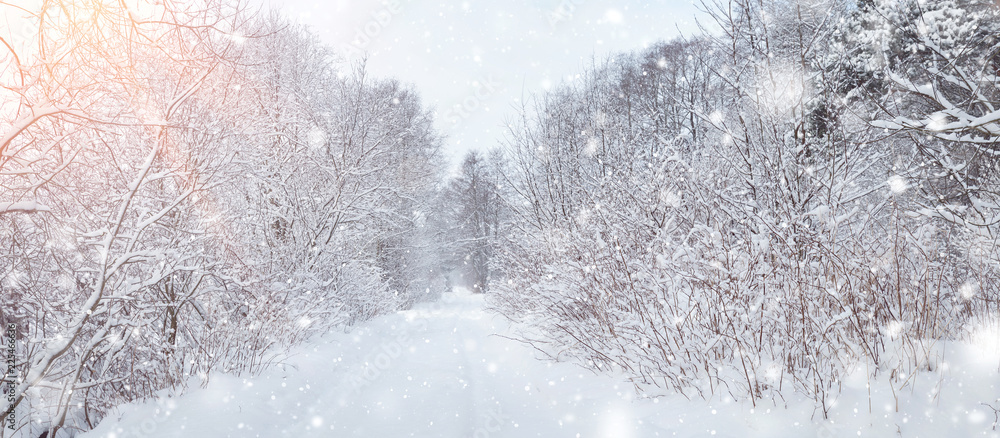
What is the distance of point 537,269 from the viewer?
8258 millimetres

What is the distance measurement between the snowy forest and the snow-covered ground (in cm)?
10

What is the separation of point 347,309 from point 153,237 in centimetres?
583

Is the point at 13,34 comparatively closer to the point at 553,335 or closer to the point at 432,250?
the point at 553,335

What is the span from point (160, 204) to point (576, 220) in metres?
5.56

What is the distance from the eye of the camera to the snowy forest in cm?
301

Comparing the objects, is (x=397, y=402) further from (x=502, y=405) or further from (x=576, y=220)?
(x=576, y=220)

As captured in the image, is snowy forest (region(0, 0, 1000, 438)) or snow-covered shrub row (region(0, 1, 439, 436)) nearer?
snowy forest (region(0, 0, 1000, 438))

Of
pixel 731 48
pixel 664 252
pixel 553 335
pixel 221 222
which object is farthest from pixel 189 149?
pixel 731 48

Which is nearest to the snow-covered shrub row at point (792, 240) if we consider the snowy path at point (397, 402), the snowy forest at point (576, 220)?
the snowy forest at point (576, 220)

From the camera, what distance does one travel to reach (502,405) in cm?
481

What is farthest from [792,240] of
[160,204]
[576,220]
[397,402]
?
[160,204]

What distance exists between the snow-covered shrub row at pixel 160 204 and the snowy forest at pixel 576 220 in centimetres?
4

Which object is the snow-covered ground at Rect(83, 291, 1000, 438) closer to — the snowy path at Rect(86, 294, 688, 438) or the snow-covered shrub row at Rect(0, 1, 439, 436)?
the snowy path at Rect(86, 294, 688, 438)

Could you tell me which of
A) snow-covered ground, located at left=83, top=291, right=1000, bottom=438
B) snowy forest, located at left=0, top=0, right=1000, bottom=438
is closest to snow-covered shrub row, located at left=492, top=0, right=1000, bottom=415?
snowy forest, located at left=0, top=0, right=1000, bottom=438
